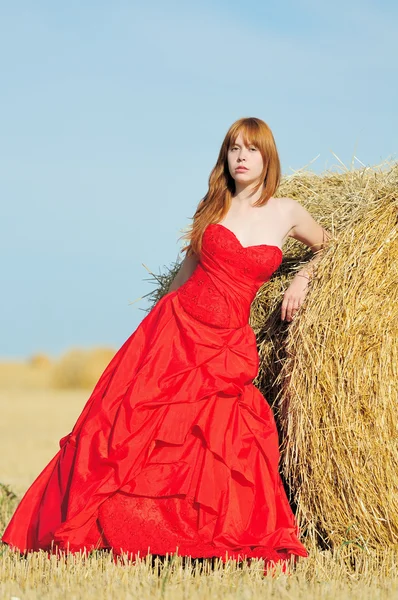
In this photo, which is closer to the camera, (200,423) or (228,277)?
(200,423)

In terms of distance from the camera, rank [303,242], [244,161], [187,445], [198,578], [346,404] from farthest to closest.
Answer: [303,242] < [244,161] < [346,404] < [187,445] < [198,578]

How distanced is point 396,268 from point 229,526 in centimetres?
148

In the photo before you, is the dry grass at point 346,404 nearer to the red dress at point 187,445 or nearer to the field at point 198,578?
the field at point 198,578

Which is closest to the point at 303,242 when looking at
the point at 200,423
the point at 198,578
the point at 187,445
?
the point at 200,423

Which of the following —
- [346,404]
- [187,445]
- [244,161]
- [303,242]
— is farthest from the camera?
[303,242]

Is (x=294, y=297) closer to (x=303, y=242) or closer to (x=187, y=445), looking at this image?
(x=303, y=242)

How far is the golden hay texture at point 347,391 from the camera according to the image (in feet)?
13.4

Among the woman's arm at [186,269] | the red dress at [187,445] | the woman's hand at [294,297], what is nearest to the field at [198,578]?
the red dress at [187,445]

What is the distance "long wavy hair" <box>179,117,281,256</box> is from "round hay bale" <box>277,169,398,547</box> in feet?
1.52

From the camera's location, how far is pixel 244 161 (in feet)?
13.8

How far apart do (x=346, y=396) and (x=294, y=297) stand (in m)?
0.53

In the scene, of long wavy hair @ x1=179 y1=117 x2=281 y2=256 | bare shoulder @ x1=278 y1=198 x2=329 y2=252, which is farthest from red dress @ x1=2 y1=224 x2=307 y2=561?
bare shoulder @ x1=278 y1=198 x2=329 y2=252

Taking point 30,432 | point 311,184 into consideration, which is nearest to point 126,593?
point 311,184

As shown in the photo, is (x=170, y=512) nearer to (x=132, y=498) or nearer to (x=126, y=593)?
(x=132, y=498)
